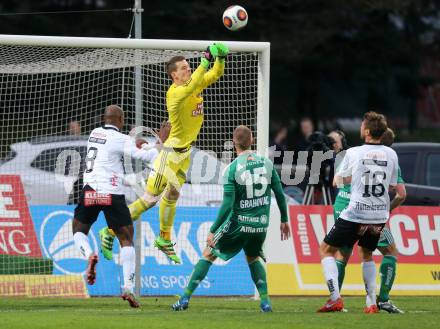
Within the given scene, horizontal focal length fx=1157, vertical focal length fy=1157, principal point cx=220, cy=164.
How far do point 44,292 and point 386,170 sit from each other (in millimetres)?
5961

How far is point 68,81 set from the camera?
1767cm

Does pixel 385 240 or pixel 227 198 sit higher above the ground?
pixel 227 198

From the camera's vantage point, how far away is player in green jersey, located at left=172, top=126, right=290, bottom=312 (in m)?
13.3

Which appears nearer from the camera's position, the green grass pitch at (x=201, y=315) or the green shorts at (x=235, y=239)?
the green grass pitch at (x=201, y=315)

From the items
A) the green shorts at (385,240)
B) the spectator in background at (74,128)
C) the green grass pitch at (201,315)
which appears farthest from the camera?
the spectator in background at (74,128)

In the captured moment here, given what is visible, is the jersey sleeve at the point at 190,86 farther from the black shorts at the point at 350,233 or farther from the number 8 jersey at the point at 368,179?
the black shorts at the point at 350,233

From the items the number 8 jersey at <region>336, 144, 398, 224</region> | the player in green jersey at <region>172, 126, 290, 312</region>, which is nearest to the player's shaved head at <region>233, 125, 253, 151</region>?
the player in green jersey at <region>172, 126, 290, 312</region>

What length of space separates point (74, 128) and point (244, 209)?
17.3 ft

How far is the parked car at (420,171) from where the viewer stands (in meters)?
20.5

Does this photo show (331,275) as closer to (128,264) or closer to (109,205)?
(128,264)

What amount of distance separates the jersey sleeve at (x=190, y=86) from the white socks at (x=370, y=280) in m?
3.19

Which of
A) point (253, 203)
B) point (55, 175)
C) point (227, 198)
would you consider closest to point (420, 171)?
point (55, 175)

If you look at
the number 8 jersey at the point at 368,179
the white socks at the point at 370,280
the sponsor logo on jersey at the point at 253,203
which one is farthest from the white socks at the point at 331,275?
the sponsor logo on jersey at the point at 253,203

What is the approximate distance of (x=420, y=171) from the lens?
21.0 metres
